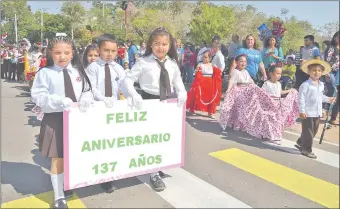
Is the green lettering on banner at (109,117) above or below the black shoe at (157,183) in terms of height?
above

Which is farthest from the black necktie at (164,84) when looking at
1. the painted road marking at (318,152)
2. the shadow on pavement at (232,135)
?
the shadow on pavement at (232,135)

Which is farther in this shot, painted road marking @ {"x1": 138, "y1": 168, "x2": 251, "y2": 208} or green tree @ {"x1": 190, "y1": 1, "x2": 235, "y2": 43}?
green tree @ {"x1": 190, "y1": 1, "x2": 235, "y2": 43}

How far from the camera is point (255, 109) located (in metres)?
5.61

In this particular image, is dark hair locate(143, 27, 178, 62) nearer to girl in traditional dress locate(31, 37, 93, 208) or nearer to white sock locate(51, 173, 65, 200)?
girl in traditional dress locate(31, 37, 93, 208)

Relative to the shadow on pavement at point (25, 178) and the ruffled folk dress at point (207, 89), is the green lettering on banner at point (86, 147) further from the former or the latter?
the ruffled folk dress at point (207, 89)

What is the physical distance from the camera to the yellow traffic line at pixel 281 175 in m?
3.46

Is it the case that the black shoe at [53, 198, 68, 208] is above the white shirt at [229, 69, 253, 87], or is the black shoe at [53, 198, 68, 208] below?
below

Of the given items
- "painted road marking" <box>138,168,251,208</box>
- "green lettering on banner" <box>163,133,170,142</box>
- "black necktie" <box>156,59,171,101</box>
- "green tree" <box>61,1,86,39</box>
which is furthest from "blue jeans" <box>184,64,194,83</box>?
"green tree" <box>61,1,86,39</box>

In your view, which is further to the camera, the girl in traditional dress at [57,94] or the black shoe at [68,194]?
the black shoe at [68,194]

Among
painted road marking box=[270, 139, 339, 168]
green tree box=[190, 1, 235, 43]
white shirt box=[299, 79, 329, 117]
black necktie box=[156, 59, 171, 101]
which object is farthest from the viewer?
green tree box=[190, 1, 235, 43]


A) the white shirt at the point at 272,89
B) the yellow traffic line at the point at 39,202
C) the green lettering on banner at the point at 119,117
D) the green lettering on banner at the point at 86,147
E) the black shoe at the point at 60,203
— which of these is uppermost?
the white shirt at the point at 272,89

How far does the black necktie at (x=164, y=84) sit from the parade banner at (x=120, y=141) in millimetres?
117

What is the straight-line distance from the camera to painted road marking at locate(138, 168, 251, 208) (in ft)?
10.8

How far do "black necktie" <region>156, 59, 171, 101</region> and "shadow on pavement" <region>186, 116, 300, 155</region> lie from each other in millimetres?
2359
